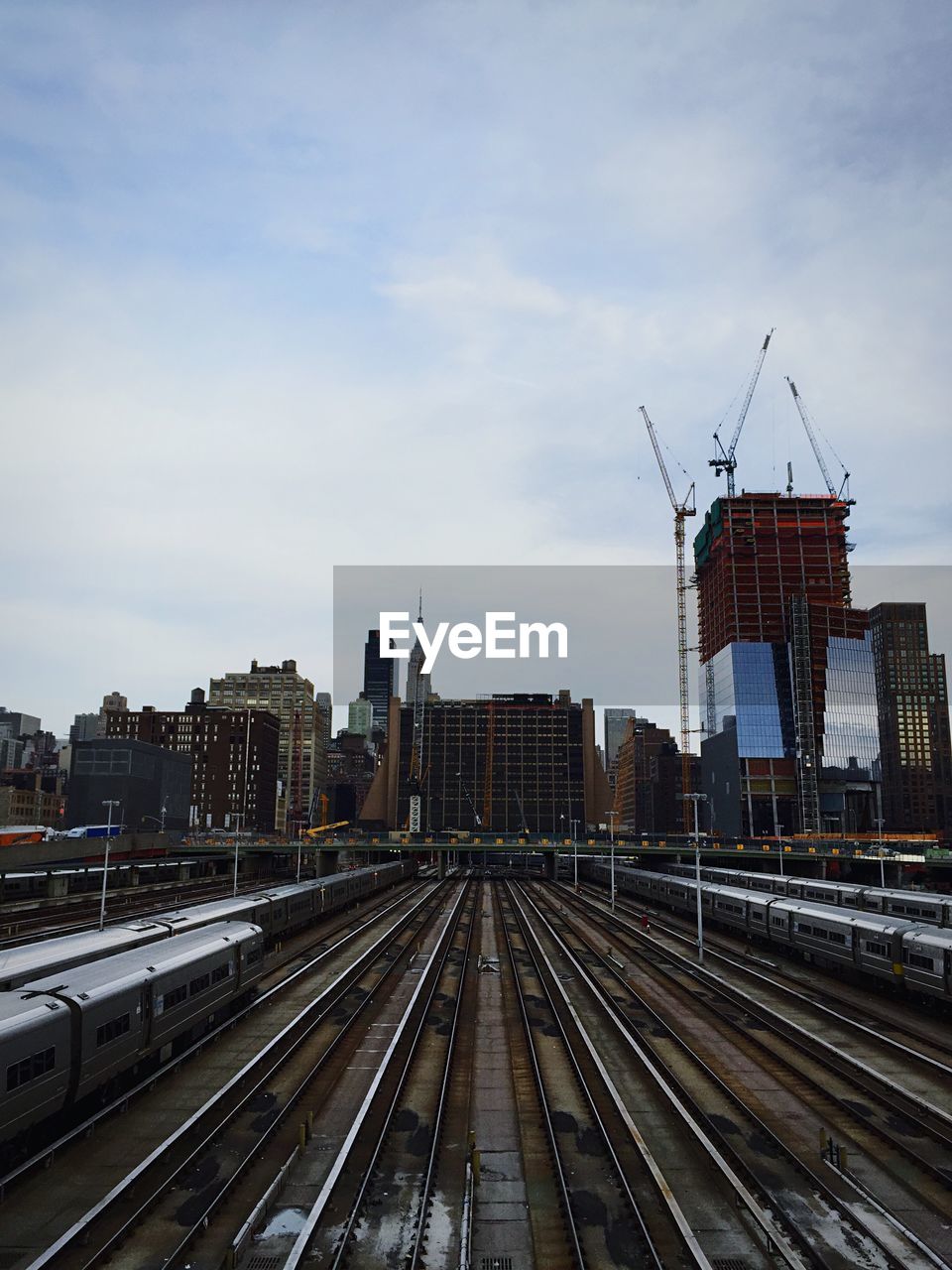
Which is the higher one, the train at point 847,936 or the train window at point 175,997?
the train window at point 175,997

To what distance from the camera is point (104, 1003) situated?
23281 millimetres

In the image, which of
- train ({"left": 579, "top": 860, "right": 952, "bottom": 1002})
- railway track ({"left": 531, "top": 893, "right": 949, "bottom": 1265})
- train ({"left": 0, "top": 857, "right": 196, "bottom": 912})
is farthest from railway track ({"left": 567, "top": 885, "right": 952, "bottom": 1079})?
train ({"left": 0, "top": 857, "right": 196, "bottom": 912})

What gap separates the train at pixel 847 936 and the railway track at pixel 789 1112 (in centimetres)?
677

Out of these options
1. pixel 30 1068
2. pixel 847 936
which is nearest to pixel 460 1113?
pixel 30 1068

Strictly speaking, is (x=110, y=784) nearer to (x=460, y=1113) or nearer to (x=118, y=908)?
(x=118, y=908)

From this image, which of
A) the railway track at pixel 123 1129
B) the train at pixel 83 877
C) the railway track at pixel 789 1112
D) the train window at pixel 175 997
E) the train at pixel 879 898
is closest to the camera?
the railway track at pixel 123 1129

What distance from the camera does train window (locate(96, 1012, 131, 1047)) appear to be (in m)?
22.9

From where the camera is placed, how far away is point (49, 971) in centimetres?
2727

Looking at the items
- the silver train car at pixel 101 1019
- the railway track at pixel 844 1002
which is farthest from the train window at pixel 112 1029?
the railway track at pixel 844 1002

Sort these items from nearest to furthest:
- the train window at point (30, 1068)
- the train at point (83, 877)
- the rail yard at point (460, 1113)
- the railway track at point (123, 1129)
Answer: the rail yard at point (460, 1113), the railway track at point (123, 1129), the train window at point (30, 1068), the train at point (83, 877)

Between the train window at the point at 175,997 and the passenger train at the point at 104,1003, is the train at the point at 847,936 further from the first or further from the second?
the train window at the point at 175,997

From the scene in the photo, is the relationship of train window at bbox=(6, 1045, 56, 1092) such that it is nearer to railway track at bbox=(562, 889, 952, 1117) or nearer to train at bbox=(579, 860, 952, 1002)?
railway track at bbox=(562, 889, 952, 1117)

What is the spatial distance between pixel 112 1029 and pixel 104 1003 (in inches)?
36.3

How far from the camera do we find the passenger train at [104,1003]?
19.8 metres
